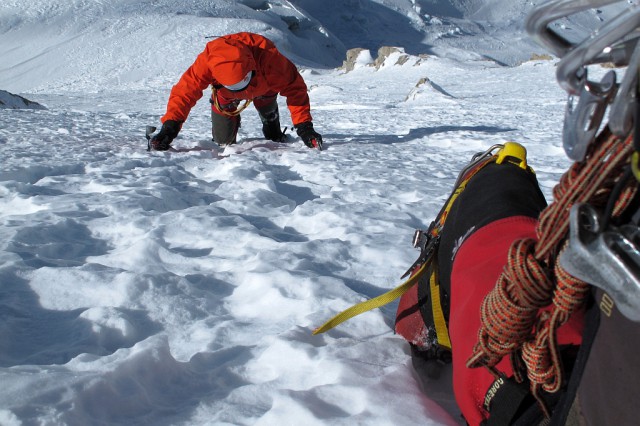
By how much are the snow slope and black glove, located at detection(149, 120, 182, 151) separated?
16 centimetres

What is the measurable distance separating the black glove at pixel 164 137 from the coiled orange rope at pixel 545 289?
137 inches

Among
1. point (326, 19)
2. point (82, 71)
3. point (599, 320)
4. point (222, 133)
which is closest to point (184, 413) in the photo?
point (599, 320)

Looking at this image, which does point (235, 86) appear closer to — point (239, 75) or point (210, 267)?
point (239, 75)

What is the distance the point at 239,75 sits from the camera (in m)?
3.73

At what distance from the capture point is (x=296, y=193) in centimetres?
310

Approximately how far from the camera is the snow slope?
117 cm

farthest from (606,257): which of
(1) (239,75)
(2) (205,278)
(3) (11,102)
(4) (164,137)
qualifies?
(3) (11,102)

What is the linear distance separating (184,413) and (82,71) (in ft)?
76.0

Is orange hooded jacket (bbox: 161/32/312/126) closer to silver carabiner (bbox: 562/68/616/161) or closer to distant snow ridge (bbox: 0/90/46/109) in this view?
silver carabiner (bbox: 562/68/616/161)

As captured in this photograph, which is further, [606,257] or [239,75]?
[239,75]

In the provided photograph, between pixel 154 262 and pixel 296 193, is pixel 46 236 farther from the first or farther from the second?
pixel 296 193

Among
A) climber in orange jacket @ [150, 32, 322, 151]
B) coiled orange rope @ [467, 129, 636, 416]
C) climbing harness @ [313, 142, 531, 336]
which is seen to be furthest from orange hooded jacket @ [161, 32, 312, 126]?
coiled orange rope @ [467, 129, 636, 416]

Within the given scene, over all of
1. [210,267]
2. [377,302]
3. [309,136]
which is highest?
[377,302]

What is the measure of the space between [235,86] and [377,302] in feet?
9.25
